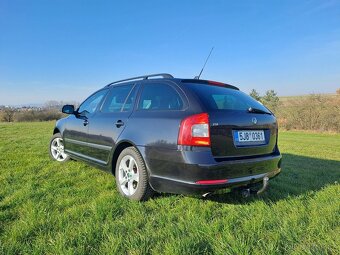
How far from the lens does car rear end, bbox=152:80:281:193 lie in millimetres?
2969

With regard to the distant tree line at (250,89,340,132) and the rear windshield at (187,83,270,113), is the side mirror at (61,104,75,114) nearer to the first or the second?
the rear windshield at (187,83,270,113)

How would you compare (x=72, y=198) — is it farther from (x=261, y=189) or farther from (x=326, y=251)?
(x=326, y=251)

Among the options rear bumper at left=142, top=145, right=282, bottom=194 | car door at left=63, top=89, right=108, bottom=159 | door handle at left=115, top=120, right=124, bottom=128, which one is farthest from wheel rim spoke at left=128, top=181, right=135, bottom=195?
car door at left=63, top=89, right=108, bottom=159

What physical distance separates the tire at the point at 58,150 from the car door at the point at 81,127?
0.49 m

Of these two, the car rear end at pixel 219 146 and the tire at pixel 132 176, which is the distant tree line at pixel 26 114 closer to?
the tire at pixel 132 176

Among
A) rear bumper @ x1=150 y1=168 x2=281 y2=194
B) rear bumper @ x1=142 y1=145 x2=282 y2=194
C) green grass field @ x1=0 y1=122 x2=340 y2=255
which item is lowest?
green grass field @ x1=0 y1=122 x2=340 y2=255

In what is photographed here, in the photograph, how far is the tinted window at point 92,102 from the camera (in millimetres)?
5145

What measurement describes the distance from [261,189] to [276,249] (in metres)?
1.05

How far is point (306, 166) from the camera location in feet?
22.1

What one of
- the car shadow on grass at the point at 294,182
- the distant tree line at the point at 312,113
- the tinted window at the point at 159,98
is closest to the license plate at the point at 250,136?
the car shadow on grass at the point at 294,182

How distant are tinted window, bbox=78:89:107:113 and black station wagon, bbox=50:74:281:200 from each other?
65 centimetres

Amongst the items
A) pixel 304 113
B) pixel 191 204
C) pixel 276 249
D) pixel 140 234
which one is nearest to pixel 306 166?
pixel 191 204

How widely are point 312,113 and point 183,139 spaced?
2289 cm

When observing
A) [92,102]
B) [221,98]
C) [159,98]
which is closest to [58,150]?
[92,102]
